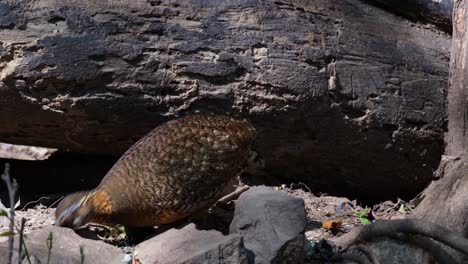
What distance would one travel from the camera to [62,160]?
5.82m

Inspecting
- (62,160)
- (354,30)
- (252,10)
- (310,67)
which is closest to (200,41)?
(252,10)

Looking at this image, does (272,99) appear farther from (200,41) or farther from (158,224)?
(158,224)

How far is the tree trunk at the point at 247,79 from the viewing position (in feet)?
16.4

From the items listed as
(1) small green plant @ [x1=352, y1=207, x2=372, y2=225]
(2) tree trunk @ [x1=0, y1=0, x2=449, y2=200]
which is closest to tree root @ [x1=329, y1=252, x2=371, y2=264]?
(1) small green plant @ [x1=352, y1=207, x2=372, y2=225]

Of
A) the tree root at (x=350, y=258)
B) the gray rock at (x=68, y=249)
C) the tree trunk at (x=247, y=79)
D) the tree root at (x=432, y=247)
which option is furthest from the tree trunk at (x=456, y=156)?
the gray rock at (x=68, y=249)

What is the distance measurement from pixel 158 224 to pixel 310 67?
4.92 ft

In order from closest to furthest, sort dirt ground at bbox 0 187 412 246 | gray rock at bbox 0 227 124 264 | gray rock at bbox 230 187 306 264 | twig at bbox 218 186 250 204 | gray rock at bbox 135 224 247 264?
gray rock at bbox 135 224 247 264 → gray rock at bbox 230 187 306 264 → gray rock at bbox 0 227 124 264 → dirt ground at bbox 0 187 412 246 → twig at bbox 218 186 250 204

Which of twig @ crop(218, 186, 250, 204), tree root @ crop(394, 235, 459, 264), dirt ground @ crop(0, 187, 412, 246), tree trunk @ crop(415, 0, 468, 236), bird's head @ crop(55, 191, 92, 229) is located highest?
tree trunk @ crop(415, 0, 468, 236)

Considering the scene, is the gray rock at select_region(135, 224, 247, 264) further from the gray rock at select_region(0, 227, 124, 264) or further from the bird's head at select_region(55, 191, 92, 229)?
the bird's head at select_region(55, 191, 92, 229)

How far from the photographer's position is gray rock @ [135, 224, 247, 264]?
12.3ft

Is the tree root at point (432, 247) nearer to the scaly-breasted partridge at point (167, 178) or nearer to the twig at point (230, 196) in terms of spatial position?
the scaly-breasted partridge at point (167, 178)

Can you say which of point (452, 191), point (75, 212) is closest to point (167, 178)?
point (75, 212)

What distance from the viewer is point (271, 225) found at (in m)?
4.14

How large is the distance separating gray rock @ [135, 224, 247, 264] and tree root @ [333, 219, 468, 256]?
0.90 m
